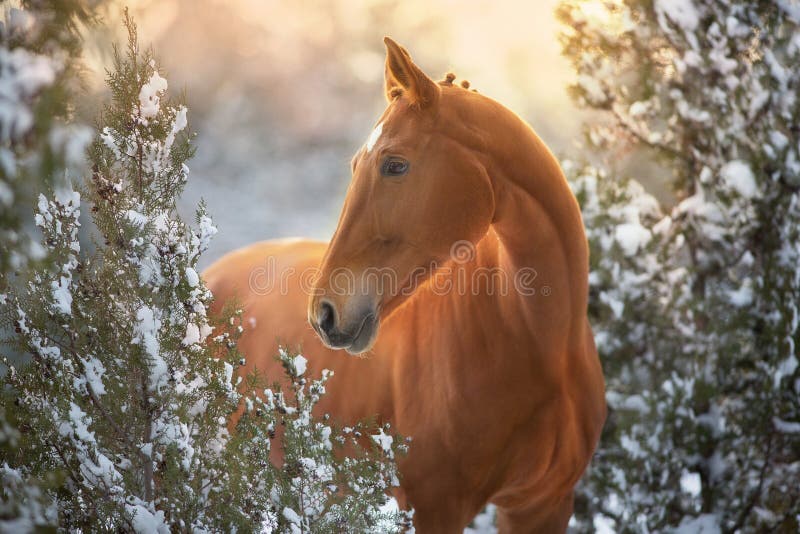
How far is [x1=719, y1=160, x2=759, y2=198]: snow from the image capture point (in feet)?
8.70

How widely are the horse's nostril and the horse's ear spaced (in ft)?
1.59

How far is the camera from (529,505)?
2061 mm

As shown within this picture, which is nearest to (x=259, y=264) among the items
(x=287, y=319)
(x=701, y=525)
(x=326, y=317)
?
(x=287, y=319)

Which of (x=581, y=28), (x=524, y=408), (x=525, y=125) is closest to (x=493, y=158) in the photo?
(x=525, y=125)

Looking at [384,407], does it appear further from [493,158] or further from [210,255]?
[210,255]

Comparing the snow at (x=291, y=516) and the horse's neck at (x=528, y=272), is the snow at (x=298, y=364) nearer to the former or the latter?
the snow at (x=291, y=516)

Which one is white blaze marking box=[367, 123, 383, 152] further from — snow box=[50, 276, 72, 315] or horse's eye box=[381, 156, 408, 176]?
snow box=[50, 276, 72, 315]

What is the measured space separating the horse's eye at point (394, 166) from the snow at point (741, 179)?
1.57 meters

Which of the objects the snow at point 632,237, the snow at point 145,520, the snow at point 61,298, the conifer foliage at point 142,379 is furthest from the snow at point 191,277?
the snow at point 632,237

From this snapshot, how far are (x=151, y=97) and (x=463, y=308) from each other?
0.87m

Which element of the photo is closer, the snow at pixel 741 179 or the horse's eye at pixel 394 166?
the horse's eye at pixel 394 166

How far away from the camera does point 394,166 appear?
163 cm

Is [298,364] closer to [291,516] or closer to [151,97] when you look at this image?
[291,516]

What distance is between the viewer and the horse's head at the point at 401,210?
1.59 m
